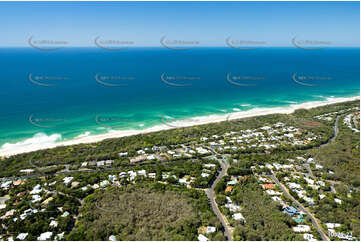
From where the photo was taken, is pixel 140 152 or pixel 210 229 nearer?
pixel 210 229

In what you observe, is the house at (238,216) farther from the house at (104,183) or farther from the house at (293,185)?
the house at (104,183)

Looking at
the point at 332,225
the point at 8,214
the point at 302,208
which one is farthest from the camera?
the point at 302,208

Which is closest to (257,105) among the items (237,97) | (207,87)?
(237,97)

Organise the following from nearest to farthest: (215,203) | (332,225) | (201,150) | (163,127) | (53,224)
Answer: (53,224) → (332,225) → (215,203) → (201,150) → (163,127)

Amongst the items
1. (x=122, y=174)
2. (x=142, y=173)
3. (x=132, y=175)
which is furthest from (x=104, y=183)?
(x=142, y=173)

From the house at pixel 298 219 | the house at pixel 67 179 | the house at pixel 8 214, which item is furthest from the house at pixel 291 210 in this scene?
the house at pixel 8 214

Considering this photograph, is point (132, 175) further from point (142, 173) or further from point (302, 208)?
point (302, 208)

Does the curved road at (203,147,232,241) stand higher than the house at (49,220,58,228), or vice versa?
the house at (49,220,58,228)

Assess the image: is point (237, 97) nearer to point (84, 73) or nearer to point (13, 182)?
point (13, 182)

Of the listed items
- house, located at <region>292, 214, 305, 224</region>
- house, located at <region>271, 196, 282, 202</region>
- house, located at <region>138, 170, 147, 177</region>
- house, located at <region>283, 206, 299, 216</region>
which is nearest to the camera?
house, located at <region>292, 214, 305, 224</region>

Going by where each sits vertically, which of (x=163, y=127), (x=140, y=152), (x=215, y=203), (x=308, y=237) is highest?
(x=308, y=237)

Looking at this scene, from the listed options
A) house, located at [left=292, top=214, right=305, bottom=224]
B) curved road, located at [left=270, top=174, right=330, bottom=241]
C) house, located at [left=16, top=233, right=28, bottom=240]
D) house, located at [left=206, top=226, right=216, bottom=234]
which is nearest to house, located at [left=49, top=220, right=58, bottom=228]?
house, located at [left=16, top=233, right=28, bottom=240]

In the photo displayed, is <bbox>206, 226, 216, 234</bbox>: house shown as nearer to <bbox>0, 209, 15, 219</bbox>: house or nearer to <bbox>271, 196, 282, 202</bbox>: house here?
<bbox>271, 196, 282, 202</bbox>: house
